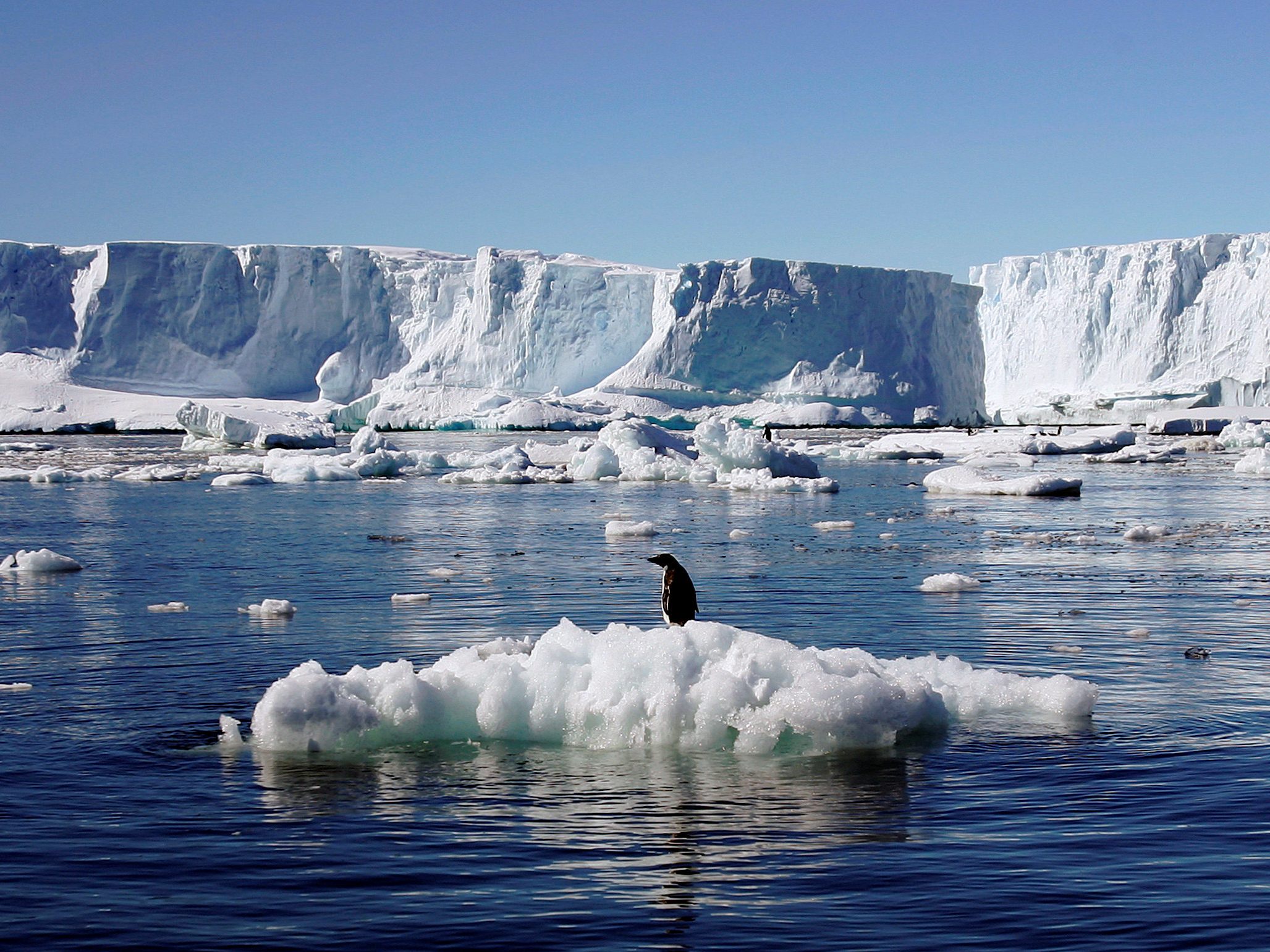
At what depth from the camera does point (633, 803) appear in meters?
5.73

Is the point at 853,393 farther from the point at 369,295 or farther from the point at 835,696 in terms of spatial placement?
→ the point at 835,696

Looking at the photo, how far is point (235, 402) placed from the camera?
241ft

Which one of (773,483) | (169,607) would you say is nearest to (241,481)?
(773,483)

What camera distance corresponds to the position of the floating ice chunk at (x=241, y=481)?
29.7 m

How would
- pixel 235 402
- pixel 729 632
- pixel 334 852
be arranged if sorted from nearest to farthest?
1. pixel 334 852
2. pixel 729 632
3. pixel 235 402

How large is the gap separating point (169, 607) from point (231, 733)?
510cm

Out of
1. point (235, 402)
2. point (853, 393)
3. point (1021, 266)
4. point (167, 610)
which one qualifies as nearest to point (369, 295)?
point (235, 402)

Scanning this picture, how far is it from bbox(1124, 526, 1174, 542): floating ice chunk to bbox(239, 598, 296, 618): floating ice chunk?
33.6ft

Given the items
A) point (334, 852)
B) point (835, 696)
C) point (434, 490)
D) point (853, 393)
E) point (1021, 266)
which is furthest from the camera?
point (1021, 266)

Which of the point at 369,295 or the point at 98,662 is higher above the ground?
the point at 369,295

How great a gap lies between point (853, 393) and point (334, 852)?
210 ft

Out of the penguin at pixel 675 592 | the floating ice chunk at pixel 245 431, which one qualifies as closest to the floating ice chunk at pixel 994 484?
the penguin at pixel 675 592

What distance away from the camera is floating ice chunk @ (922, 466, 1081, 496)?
2517 centimetres

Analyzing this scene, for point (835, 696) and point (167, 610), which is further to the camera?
point (167, 610)
